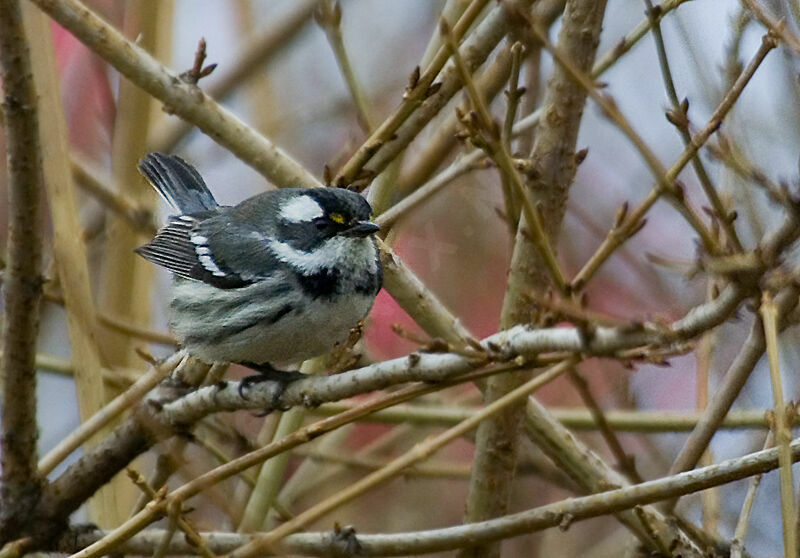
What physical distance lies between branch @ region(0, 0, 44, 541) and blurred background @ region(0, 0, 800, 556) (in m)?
0.64

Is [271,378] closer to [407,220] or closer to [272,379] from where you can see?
[272,379]

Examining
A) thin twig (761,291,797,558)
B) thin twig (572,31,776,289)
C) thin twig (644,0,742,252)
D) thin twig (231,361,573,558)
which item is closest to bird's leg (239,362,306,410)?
thin twig (231,361,573,558)

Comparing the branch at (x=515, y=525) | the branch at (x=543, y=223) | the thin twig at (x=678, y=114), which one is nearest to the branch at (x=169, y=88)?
the branch at (x=543, y=223)

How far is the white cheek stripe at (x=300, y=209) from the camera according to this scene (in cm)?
354

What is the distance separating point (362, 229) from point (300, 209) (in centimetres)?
33

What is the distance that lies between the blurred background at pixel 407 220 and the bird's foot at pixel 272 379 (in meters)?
0.40

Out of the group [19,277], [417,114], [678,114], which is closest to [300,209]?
[417,114]

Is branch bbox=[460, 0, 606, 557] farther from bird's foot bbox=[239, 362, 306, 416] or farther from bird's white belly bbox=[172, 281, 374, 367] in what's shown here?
bird's foot bbox=[239, 362, 306, 416]

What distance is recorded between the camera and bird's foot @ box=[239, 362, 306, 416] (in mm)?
3193

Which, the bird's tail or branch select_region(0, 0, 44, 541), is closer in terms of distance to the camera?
branch select_region(0, 0, 44, 541)

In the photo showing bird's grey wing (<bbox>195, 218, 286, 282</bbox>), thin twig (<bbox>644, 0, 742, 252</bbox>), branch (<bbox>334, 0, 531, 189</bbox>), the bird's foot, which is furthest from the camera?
bird's grey wing (<bbox>195, 218, 286, 282</bbox>)

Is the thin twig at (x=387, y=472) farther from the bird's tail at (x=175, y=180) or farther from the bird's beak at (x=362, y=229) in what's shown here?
the bird's tail at (x=175, y=180)

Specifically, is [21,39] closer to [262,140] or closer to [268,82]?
[262,140]

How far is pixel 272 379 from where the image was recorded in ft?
11.4
